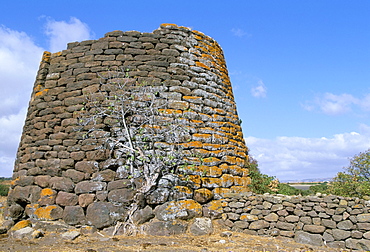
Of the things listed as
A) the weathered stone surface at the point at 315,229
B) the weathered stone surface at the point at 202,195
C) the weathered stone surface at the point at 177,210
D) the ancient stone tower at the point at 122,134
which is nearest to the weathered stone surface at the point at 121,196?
the ancient stone tower at the point at 122,134

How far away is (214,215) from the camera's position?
5.84 meters

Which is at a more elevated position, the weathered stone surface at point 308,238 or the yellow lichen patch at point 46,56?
the yellow lichen patch at point 46,56

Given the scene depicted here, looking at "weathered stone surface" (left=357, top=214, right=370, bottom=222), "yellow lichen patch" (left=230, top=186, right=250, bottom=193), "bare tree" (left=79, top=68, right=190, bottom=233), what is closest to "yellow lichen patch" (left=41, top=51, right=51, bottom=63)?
"bare tree" (left=79, top=68, right=190, bottom=233)

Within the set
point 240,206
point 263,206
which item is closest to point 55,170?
point 240,206

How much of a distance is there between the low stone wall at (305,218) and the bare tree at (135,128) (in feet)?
5.02

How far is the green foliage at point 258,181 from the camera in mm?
6988

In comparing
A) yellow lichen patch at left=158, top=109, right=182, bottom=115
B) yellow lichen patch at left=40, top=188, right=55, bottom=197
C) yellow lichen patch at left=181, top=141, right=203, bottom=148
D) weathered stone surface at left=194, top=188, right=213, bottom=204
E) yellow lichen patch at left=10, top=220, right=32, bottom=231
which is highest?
yellow lichen patch at left=158, top=109, right=182, bottom=115

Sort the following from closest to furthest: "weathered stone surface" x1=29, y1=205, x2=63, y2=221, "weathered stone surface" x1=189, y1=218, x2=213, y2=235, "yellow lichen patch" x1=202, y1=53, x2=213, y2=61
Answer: "weathered stone surface" x1=189, y1=218, x2=213, y2=235 → "weathered stone surface" x1=29, y1=205, x2=63, y2=221 → "yellow lichen patch" x1=202, y1=53, x2=213, y2=61

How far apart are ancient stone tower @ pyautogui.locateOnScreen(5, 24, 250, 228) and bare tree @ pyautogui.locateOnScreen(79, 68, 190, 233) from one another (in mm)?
23

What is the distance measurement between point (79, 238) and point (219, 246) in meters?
2.35

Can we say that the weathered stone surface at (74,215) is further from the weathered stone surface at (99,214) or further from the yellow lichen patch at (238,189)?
the yellow lichen patch at (238,189)

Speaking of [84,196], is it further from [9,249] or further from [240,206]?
[240,206]

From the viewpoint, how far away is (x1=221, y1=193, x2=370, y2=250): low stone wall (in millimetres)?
5098

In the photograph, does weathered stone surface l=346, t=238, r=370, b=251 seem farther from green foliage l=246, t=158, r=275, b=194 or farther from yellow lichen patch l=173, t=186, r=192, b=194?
yellow lichen patch l=173, t=186, r=192, b=194
